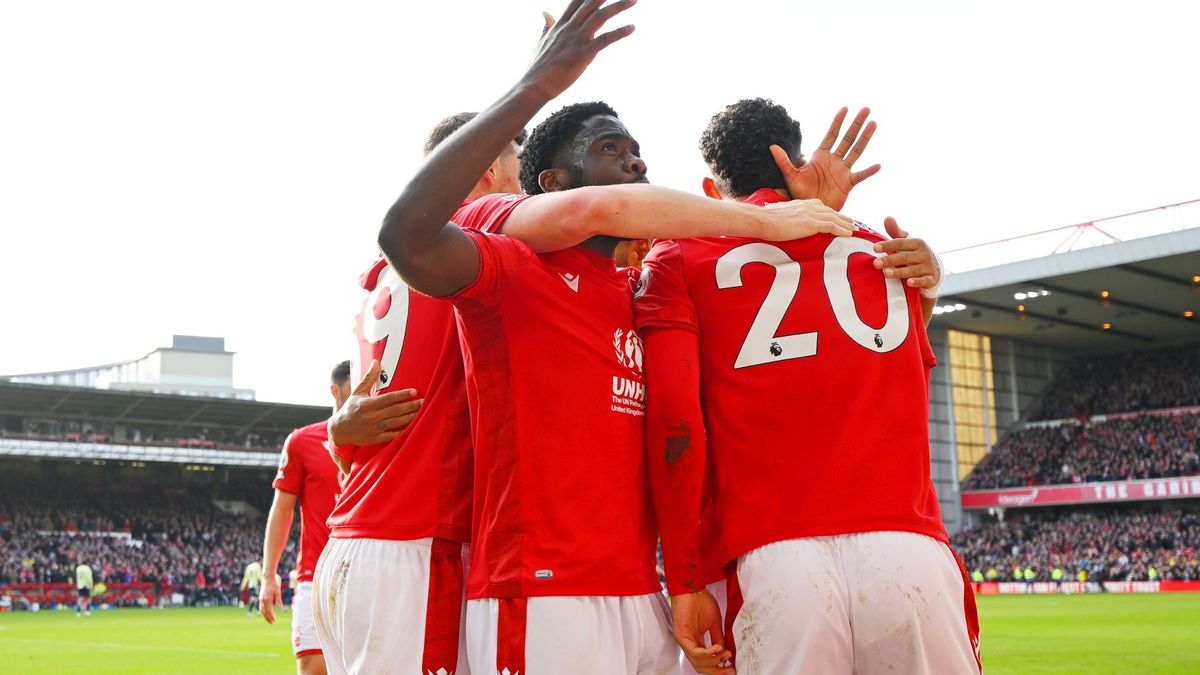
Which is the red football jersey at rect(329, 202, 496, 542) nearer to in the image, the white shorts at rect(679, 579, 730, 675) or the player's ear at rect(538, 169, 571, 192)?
the player's ear at rect(538, 169, 571, 192)

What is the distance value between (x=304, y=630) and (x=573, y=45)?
5.79 metres

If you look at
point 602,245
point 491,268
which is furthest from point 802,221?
point 491,268

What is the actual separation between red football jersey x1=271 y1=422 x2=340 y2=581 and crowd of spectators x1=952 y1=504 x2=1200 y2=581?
35.3 metres

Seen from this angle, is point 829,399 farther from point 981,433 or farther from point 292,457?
point 981,433

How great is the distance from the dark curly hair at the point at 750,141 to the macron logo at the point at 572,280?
81cm

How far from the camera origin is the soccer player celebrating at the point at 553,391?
2684 mm

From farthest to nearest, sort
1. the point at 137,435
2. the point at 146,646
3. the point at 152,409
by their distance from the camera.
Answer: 1. the point at 137,435
2. the point at 152,409
3. the point at 146,646

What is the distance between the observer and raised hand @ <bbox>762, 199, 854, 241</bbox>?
3.14 metres

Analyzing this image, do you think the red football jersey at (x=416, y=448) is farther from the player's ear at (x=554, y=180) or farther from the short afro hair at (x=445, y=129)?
the short afro hair at (x=445, y=129)

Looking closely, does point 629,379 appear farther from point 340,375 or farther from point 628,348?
point 340,375

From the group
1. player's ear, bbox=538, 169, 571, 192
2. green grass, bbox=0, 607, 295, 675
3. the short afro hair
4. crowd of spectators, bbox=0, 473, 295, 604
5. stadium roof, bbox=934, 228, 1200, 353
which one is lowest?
green grass, bbox=0, 607, 295, 675

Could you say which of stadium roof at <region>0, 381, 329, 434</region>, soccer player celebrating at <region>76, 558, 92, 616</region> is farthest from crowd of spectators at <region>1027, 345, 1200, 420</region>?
soccer player celebrating at <region>76, 558, 92, 616</region>

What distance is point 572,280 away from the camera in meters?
3.04

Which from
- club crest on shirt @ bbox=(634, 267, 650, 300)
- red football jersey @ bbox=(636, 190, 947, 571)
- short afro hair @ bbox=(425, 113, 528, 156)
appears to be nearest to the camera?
red football jersey @ bbox=(636, 190, 947, 571)
